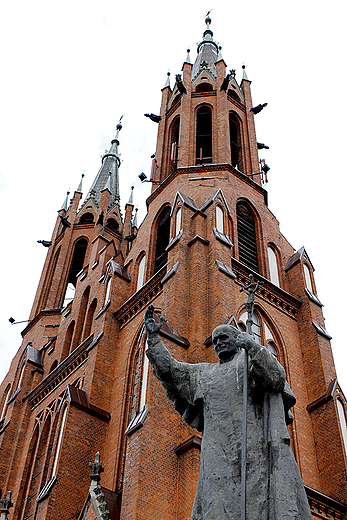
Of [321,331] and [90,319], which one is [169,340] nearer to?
[321,331]

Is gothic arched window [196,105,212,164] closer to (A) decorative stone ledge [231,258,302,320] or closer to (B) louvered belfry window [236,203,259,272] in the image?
(B) louvered belfry window [236,203,259,272]

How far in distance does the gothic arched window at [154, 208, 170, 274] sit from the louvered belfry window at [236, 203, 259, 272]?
247cm

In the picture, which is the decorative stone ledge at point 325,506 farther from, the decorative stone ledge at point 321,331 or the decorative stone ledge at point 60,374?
Result: the decorative stone ledge at point 60,374

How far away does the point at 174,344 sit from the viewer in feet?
45.5

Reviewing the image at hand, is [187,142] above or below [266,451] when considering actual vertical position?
above

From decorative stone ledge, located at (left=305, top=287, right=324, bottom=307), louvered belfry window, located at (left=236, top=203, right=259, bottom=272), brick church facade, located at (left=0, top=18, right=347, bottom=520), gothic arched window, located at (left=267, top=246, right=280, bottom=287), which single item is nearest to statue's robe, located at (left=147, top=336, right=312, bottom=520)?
brick church facade, located at (left=0, top=18, right=347, bottom=520)

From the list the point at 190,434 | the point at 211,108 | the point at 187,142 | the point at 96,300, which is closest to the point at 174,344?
the point at 190,434

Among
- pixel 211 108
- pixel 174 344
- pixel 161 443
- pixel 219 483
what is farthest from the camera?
pixel 211 108

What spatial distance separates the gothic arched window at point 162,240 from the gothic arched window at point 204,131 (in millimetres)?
3384

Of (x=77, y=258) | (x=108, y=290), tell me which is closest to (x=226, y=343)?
(x=108, y=290)

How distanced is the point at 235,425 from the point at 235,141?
22702mm

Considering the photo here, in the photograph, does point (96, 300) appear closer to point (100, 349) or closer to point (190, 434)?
point (100, 349)

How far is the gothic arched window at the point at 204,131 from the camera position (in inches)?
963

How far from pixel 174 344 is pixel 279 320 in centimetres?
467
